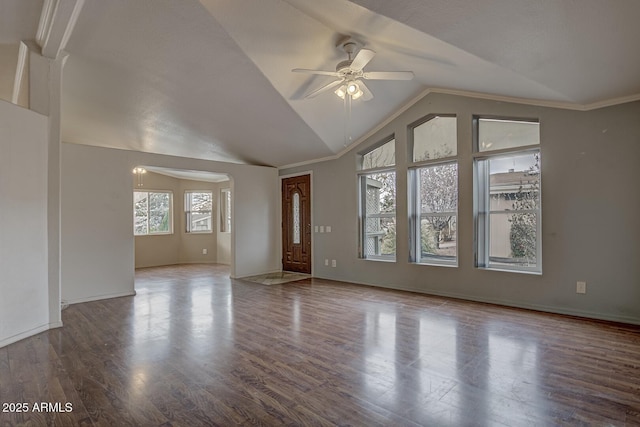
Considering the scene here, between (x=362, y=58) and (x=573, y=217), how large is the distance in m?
3.08

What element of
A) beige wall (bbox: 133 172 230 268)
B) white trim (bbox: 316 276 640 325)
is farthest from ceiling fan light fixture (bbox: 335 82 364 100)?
beige wall (bbox: 133 172 230 268)

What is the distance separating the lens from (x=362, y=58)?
3.33 m

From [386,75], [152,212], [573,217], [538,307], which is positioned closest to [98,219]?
[152,212]

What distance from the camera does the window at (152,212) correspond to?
28.5ft

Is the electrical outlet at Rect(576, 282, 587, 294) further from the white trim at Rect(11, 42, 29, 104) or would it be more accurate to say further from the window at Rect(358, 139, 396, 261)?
the white trim at Rect(11, 42, 29, 104)

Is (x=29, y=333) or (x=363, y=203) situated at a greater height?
(x=363, y=203)

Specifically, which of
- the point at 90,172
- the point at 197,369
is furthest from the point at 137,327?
the point at 90,172

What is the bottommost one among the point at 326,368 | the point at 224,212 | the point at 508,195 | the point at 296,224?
the point at 326,368

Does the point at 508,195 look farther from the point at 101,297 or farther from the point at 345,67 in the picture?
the point at 101,297

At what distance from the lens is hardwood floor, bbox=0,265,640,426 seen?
202 cm

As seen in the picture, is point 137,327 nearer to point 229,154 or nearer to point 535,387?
point 535,387

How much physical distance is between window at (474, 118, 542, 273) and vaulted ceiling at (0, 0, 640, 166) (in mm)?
518

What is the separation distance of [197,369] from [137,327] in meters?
1.48

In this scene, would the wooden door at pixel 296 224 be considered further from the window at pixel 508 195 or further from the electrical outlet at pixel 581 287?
the electrical outlet at pixel 581 287
